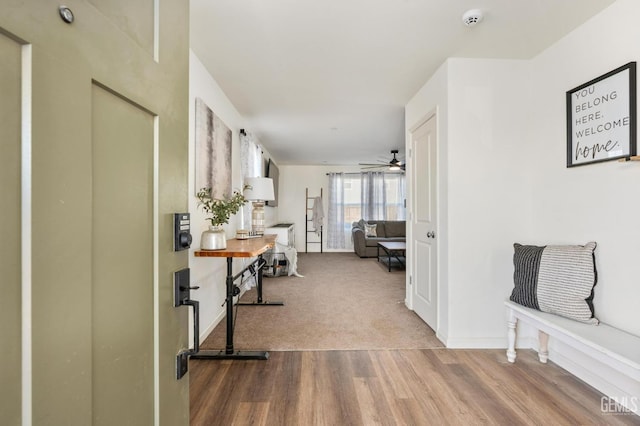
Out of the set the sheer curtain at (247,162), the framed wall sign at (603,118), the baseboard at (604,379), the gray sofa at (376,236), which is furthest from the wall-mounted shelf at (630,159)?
the gray sofa at (376,236)

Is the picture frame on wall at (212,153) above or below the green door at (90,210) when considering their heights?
above

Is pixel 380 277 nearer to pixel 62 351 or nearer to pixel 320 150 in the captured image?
pixel 320 150

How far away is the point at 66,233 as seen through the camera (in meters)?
0.48

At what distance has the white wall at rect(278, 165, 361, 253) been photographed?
8.34m

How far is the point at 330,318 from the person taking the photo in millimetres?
3146

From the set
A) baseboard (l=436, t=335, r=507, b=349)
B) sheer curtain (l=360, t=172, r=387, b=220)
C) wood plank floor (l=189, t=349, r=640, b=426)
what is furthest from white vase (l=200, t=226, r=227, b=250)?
sheer curtain (l=360, t=172, r=387, b=220)

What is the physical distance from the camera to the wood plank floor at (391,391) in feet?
5.44

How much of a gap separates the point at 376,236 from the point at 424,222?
434 centimetres

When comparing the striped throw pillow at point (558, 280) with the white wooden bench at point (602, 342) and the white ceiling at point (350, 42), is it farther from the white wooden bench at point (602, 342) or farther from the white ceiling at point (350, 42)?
the white ceiling at point (350, 42)

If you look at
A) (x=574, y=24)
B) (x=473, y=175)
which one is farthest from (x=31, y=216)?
(x=574, y=24)

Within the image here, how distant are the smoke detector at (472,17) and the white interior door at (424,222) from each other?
0.87 metres

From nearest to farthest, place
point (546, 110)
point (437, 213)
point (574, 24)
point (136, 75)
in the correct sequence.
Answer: point (136, 75) < point (574, 24) < point (546, 110) < point (437, 213)

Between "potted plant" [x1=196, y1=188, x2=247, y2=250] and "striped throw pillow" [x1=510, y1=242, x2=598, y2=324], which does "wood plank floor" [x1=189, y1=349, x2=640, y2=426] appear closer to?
→ "striped throw pillow" [x1=510, y1=242, x2=598, y2=324]

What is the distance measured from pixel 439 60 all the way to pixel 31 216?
279 cm
